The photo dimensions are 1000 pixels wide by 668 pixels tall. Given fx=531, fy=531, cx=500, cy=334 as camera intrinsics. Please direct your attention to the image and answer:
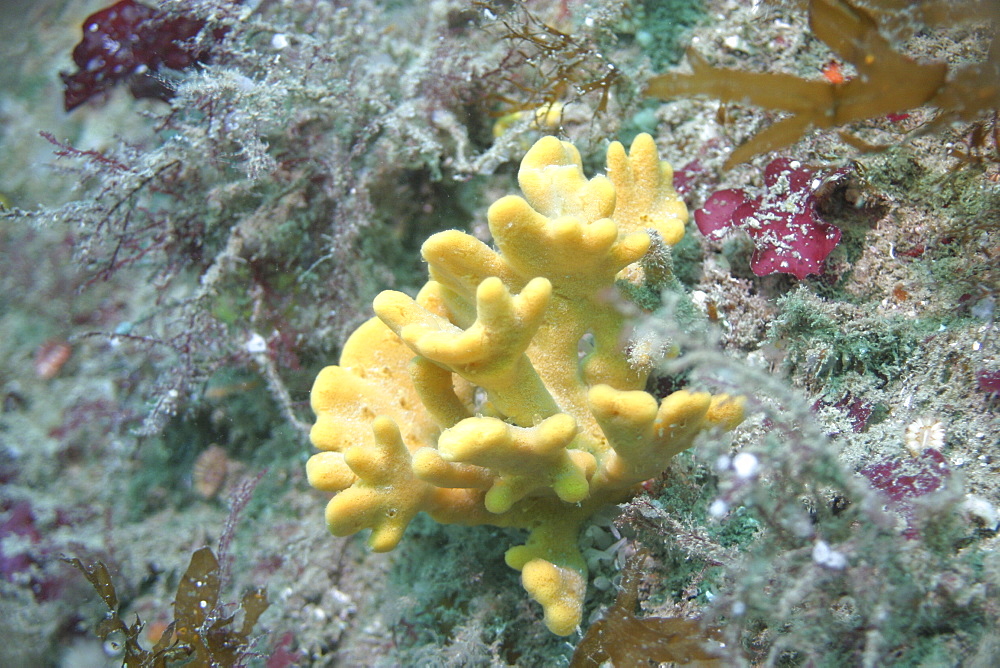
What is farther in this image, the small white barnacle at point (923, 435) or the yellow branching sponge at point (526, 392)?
the small white barnacle at point (923, 435)

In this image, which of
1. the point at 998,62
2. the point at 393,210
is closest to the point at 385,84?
the point at 393,210

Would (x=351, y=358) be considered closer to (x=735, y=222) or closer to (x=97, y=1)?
(x=735, y=222)

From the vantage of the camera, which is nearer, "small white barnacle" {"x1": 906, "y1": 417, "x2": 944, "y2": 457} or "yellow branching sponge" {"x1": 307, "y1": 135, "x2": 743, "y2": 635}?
"yellow branching sponge" {"x1": 307, "y1": 135, "x2": 743, "y2": 635}

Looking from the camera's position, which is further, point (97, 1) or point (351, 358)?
point (97, 1)
